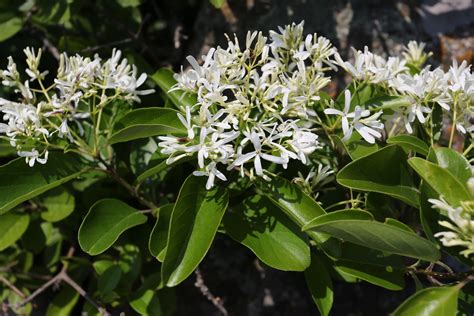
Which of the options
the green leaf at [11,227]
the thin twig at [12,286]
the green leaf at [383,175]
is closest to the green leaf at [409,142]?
the green leaf at [383,175]

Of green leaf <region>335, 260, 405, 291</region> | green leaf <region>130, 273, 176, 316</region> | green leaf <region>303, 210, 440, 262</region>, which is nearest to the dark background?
green leaf <region>130, 273, 176, 316</region>

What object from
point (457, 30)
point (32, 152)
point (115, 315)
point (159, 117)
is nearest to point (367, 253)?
point (159, 117)

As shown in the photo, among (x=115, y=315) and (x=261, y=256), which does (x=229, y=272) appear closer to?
(x=115, y=315)

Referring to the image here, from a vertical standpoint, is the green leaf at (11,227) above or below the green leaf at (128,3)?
below

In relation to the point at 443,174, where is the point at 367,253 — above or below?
below

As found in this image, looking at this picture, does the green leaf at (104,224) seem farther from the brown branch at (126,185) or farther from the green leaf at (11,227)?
the green leaf at (11,227)

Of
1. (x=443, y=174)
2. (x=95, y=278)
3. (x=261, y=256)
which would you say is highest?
(x=443, y=174)

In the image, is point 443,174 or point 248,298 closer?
point 443,174
